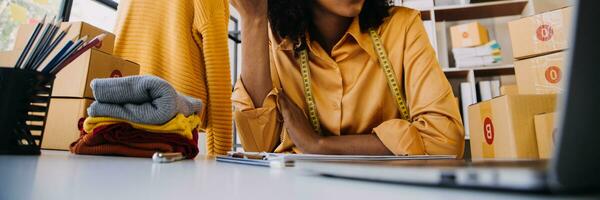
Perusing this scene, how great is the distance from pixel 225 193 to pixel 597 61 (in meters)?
0.20

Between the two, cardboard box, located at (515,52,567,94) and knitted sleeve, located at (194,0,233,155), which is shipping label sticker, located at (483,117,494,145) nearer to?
cardboard box, located at (515,52,567,94)

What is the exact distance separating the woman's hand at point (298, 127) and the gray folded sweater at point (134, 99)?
0.32 m

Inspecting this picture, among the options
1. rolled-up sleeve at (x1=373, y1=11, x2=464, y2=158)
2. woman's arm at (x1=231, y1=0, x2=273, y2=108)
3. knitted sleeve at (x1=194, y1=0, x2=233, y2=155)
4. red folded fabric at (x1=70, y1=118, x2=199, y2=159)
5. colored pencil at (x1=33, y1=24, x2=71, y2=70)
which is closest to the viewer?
colored pencil at (x1=33, y1=24, x2=71, y2=70)

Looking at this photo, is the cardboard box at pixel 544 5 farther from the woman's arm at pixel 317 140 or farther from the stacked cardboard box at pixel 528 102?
the woman's arm at pixel 317 140

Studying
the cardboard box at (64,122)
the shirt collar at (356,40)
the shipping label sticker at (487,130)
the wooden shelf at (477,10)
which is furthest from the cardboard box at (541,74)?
the cardboard box at (64,122)

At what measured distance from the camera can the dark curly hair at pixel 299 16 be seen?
98cm

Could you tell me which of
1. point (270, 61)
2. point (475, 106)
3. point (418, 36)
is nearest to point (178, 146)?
point (270, 61)

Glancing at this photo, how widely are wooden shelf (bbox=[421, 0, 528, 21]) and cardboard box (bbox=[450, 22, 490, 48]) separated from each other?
0.54ft

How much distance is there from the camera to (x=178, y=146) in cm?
66

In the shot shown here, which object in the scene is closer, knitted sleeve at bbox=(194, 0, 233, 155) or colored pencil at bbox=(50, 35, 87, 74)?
colored pencil at bbox=(50, 35, 87, 74)

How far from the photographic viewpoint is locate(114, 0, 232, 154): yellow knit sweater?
46.6 inches

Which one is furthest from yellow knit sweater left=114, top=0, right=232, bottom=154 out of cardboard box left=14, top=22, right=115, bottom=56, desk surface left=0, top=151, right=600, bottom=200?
desk surface left=0, top=151, right=600, bottom=200

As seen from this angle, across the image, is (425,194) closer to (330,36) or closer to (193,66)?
(330,36)

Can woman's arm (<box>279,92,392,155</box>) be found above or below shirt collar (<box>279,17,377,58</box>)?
below
